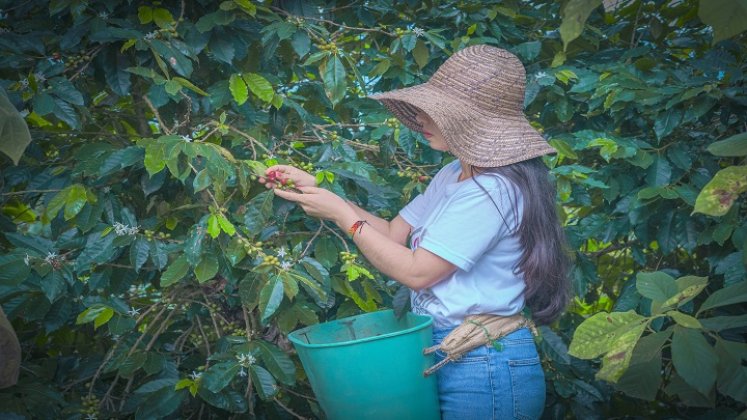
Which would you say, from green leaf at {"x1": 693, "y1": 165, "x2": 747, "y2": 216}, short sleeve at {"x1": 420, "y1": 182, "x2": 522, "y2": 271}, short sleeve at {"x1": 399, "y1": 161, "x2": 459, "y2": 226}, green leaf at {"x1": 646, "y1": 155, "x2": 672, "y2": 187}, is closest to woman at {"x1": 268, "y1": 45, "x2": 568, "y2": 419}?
short sleeve at {"x1": 420, "y1": 182, "x2": 522, "y2": 271}

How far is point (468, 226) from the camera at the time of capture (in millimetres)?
1948

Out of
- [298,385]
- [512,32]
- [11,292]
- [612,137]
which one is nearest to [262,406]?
[298,385]

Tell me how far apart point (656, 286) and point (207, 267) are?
3.85 feet

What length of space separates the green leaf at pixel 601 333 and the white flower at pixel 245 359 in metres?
1.07

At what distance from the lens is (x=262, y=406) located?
2.68m

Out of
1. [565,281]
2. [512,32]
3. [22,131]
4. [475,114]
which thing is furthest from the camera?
[512,32]

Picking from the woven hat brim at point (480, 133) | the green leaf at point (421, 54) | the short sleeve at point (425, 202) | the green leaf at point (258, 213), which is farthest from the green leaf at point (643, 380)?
the green leaf at point (421, 54)

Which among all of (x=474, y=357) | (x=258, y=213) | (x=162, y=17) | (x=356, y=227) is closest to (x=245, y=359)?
(x=258, y=213)

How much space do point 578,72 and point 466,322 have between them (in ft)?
4.51

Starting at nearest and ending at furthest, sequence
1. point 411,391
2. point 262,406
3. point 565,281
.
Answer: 1. point 411,391
2. point 565,281
3. point 262,406

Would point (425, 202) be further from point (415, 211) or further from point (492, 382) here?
point (492, 382)

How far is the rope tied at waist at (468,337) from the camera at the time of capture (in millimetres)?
1990

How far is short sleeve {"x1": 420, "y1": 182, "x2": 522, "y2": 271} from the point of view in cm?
194

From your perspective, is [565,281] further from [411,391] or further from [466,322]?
[411,391]
